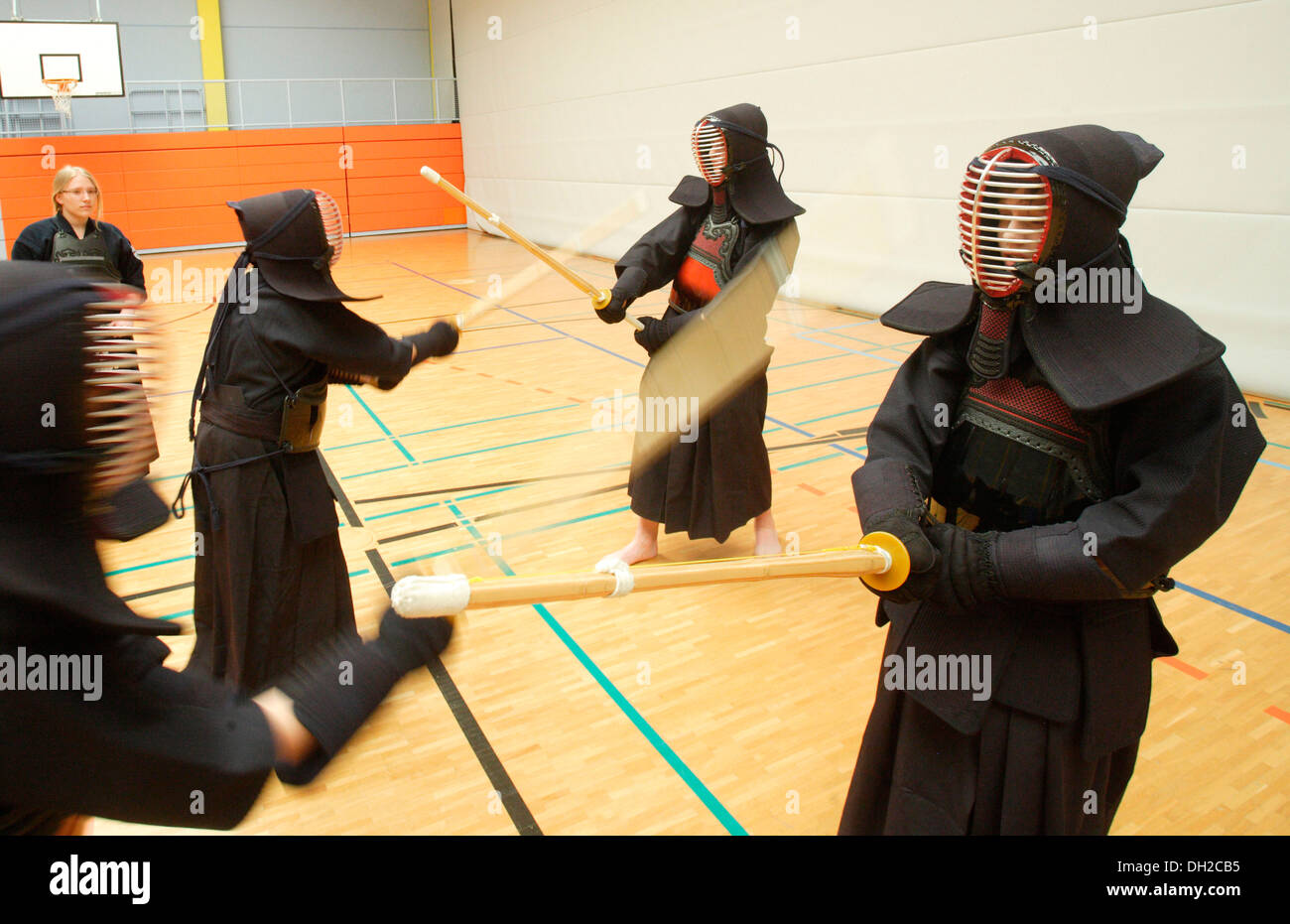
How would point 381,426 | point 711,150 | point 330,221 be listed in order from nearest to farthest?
point 330,221 → point 711,150 → point 381,426

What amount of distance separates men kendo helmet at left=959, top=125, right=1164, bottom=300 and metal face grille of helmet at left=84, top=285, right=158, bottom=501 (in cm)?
162

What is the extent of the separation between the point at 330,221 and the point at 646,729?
2.25m

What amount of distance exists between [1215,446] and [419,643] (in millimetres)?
1543

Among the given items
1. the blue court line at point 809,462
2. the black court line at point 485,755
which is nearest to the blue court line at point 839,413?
the blue court line at point 809,462

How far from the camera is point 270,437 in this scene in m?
3.21

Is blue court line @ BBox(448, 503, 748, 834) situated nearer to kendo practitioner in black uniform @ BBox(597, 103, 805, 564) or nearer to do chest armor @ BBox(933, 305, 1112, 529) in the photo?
kendo practitioner in black uniform @ BBox(597, 103, 805, 564)

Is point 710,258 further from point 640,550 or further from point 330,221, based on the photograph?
point 330,221

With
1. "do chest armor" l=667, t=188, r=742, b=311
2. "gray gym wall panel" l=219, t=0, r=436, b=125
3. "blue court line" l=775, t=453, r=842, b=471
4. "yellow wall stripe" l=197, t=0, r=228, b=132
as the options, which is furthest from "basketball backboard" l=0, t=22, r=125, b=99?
"do chest armor" l=667, t=188, r=742, b=311

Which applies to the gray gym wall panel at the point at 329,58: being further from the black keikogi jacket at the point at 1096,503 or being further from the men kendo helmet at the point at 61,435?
the men kendo helmet at the point at 61,435

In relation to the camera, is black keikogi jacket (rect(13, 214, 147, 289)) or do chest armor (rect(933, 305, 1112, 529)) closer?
do chest armor (rect(933, 305, 1112, 529))

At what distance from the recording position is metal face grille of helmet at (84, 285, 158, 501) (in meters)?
1.25

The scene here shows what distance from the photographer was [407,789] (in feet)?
10.5

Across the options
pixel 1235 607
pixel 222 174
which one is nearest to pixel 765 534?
pixel 1235 607
